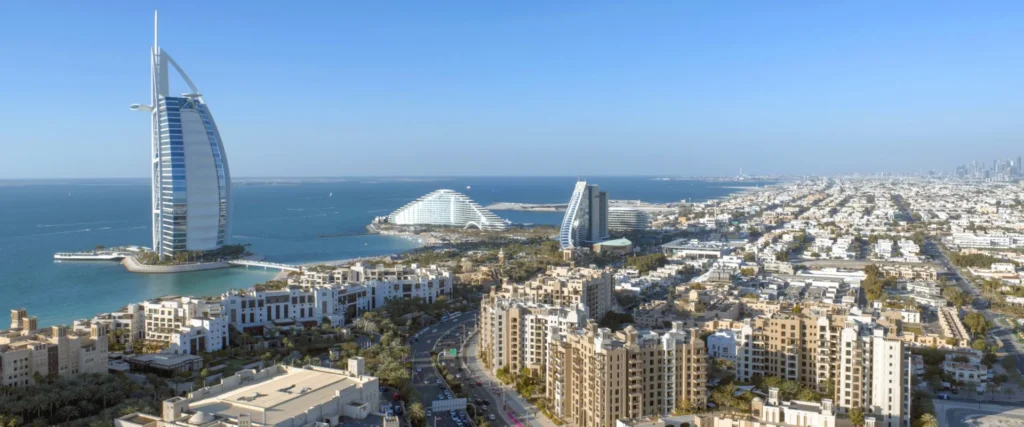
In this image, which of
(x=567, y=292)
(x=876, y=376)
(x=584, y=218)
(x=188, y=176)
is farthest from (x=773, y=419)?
(x=188, y=176)

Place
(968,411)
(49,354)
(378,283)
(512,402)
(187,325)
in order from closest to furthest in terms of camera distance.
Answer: (968,411)
(49,354)
(512,402)
(187,325)
(378,283)

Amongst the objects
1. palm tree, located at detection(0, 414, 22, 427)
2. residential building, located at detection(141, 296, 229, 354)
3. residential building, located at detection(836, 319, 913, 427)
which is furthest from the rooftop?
residential building, located at detection(836, 319, 913, 427)

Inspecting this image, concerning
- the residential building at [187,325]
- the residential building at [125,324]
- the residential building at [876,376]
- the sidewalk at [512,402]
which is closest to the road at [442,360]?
the sidewalk at [512,402]

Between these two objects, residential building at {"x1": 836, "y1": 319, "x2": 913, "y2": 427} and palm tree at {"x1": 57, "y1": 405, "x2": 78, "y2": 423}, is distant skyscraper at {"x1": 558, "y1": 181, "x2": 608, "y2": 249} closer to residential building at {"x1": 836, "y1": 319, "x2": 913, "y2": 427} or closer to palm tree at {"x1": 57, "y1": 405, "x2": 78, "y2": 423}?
residential building at {"x1": 836, "y1": 319, "x2": 913, "y2": 427}

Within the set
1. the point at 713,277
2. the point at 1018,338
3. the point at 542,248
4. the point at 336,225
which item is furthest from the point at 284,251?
the point at 1018,338

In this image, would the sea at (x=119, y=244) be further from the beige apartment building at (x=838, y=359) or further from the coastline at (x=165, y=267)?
the beige apartment building at (x=838, y=359)

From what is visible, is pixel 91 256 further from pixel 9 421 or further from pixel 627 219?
pixel 627 219
